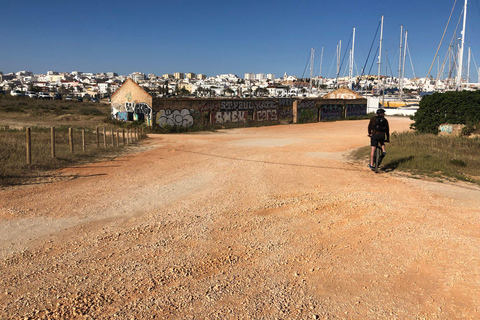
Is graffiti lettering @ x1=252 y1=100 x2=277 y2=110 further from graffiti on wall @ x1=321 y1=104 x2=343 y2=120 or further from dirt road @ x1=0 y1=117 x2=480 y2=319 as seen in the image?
dirt road @ x1=0 y1=117 x2=480 y2=319

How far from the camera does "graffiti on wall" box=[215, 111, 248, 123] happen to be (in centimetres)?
3222

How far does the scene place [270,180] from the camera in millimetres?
9398

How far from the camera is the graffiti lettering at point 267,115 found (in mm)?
36162

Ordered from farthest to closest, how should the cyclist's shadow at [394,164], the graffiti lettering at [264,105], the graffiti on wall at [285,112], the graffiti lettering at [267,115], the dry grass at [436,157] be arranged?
the graffiti on wall at [285,112], the graffiti lettering at [267,115], the graffiti lettering at [264,105], the cyclist's shadow at [394,164], the dry grass at [436,157]

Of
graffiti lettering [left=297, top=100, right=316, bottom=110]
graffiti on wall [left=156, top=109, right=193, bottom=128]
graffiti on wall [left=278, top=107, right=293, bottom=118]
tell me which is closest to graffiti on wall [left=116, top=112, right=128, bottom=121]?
graffiti on wall [left=156, top=109, right=193, bottom=128]

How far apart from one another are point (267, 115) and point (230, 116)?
5.33 m

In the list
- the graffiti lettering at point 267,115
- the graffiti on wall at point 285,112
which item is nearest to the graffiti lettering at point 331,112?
Answer: the graffiti on wall at point 285,112

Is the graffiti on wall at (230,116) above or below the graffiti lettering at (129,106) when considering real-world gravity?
below

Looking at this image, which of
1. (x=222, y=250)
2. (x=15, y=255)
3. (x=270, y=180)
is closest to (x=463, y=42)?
(x=270, y=180)

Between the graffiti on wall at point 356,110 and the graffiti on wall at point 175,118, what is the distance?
86.5ft

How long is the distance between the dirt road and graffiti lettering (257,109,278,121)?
27.4m

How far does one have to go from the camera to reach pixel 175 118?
29.2 meters

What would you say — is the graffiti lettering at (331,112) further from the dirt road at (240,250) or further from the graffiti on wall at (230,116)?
the dirt road at (240,250)

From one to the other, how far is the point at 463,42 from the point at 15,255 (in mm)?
31159
